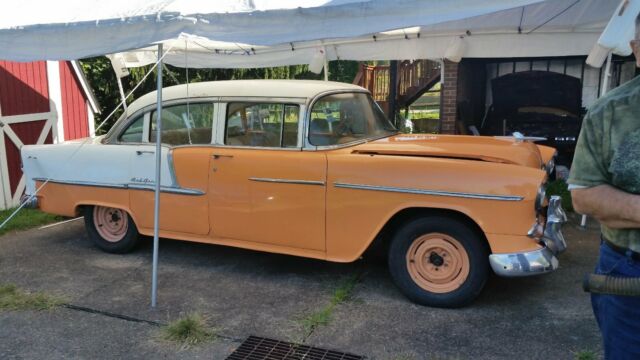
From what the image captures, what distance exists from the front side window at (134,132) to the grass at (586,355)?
13.4 feet

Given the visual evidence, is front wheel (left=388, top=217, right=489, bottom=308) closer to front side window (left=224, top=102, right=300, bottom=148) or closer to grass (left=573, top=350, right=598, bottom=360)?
grass (left=573, top=350, right=598, bottom=360)

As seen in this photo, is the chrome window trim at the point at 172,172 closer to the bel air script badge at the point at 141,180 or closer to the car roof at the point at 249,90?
the bel air script badge at the point at 141,180

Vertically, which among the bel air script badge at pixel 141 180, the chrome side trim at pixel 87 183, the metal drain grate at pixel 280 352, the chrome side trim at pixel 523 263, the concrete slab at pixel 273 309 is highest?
the bel air script badge at pixel 141 180

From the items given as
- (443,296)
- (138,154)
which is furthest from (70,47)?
(443,296)

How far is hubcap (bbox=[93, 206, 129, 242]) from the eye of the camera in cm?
543

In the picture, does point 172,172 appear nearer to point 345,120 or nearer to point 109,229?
point 109,229

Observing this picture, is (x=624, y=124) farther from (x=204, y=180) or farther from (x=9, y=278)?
(x=9, y=278)

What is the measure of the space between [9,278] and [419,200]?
3.69 metres

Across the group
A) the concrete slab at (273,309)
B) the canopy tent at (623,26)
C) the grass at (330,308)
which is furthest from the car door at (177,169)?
the canopy tent at (623,26)

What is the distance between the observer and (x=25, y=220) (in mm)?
6703

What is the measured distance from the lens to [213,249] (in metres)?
5.62

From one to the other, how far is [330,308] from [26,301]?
2.42 m

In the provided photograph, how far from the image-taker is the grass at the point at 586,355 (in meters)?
3.28

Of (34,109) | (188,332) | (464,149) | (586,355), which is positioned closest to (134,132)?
(188,332)
